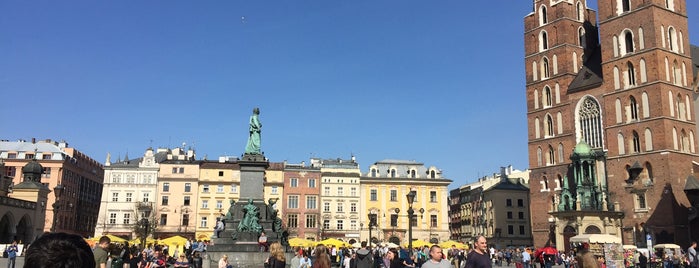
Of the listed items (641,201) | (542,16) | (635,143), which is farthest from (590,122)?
(542,16)

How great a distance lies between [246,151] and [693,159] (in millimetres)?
37086

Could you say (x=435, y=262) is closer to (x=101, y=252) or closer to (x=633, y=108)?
(x=101, y=252)

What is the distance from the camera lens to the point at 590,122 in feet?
168

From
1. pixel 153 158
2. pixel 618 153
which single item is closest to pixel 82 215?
pixel 153 158

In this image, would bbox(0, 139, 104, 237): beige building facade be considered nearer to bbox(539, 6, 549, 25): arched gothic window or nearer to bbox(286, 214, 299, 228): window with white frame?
bbox(286, 214, 299, 228): window with white frame

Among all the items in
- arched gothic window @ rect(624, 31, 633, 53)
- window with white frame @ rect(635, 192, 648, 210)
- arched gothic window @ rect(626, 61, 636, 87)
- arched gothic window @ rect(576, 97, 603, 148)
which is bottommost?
window with white frame @ rect(635, 192, 648, 210)

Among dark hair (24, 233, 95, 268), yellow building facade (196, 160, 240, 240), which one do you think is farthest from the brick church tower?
dark hair (24, 233, 95, 268)

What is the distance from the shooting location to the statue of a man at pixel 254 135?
30031mm

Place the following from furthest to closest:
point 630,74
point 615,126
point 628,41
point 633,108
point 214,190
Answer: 1. point 214,190
2. point 628,41
3. point 615,126
4. point 630,74
5. point 633,108

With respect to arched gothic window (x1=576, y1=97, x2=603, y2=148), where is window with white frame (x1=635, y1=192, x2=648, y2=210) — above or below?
below

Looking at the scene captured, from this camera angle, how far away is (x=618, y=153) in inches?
1897

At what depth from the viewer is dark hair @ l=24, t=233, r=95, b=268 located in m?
2.61

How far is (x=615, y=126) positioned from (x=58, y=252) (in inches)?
2046

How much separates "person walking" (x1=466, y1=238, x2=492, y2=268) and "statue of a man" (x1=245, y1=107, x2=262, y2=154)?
22.6 meters
